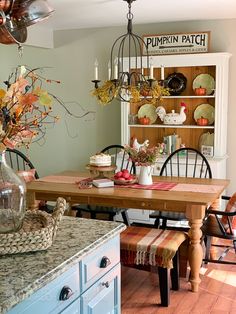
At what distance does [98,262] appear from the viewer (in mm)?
1784

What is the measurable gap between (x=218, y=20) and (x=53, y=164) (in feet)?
9.62

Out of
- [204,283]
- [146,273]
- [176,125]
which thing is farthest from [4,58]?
[204,283]

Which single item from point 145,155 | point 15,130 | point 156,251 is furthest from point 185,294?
point 15,130

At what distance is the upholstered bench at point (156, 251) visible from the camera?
302 cm

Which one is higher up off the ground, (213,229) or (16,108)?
(16,108)

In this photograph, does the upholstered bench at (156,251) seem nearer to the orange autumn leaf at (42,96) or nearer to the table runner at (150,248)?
the table runner at (150,248)

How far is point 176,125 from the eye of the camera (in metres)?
5.11

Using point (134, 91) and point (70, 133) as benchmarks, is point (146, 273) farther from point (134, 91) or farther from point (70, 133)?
point (70, 133)

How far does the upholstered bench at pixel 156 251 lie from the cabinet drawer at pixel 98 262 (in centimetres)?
110

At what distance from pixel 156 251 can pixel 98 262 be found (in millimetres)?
1308

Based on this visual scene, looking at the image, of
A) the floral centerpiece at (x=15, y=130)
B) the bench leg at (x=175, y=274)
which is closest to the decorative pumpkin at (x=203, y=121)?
the bench leg at (x=175, y=274)

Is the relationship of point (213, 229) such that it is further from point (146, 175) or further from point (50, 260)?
point (50, 260)

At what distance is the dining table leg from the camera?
320cm

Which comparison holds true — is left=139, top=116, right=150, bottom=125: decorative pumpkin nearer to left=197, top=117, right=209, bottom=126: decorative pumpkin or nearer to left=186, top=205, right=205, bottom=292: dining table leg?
left=197, top=117, right=209, bottom=126: decorative pumpkin
